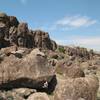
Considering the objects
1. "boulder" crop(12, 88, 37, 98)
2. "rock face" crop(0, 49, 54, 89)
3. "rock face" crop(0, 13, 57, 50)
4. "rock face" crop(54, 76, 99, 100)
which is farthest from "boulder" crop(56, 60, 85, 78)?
"rock face" crop(0, 13, 57, 50)

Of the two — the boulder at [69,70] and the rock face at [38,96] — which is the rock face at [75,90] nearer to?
the rock face at [38,96]

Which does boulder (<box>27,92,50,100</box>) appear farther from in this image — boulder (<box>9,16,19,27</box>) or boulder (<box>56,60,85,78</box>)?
boulder (<box>9,16,19,27</box>)

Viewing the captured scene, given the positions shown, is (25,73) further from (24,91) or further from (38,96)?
(38,96)

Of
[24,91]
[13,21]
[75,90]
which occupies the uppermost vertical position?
[13,21]

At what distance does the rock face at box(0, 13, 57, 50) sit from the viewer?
331 feet

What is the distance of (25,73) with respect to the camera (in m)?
23.9

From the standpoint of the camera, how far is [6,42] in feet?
302

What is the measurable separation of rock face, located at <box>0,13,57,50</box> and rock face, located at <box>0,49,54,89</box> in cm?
6446

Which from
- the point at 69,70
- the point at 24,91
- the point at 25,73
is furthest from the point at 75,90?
the point at 69,70

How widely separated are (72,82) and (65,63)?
12.4 metres

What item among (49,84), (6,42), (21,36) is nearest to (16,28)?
(21,36)

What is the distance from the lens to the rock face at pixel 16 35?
331 ft

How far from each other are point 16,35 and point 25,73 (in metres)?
92.5

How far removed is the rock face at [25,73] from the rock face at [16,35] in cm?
6446
